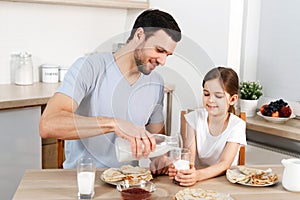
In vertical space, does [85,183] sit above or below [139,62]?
below

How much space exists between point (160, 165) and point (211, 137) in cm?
48

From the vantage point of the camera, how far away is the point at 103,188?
55.3 inches

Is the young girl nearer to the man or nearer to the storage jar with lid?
the man

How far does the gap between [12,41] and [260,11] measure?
5.33 feet

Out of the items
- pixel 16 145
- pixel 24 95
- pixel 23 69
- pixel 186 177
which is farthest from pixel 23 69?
pixel 186 177

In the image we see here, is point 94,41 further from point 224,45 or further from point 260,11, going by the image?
point 260,11

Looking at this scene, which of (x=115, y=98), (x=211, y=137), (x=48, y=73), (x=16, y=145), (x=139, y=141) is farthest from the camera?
(x=48, y=73)

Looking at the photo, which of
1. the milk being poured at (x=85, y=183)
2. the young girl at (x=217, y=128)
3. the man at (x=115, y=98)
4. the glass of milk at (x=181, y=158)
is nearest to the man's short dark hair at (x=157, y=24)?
the man at (x=115, y=98)

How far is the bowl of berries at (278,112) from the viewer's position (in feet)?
8.46

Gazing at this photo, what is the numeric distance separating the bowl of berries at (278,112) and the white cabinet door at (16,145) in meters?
1.33

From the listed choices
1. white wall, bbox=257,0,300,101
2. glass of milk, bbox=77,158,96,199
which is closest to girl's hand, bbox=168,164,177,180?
glass of milk, bbox=77,158,96,199

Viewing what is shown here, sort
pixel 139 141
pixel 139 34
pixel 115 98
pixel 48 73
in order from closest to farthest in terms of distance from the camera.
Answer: pixel 139 141 → pixel 139 34 → pixel 115 98 → pixel 48 73

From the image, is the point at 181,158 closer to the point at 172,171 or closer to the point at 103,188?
the point at 172,171

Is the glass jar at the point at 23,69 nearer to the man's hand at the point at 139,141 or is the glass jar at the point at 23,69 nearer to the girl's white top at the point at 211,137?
the girl's white top at the point at 211,137
